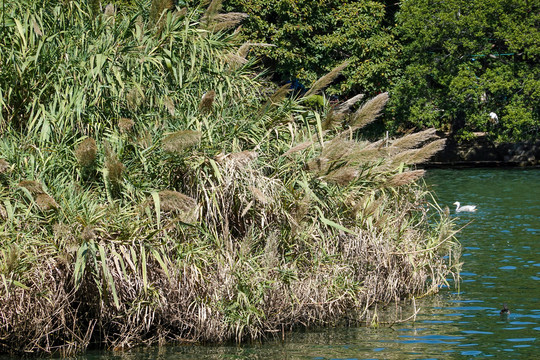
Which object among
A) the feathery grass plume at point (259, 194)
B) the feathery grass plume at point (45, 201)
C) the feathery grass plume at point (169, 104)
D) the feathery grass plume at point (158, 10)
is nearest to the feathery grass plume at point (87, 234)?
the feathery grass plume at point (45, 201)

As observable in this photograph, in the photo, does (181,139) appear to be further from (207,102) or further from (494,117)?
(494,117)

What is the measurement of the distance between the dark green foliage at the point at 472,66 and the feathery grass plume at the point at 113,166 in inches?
1094

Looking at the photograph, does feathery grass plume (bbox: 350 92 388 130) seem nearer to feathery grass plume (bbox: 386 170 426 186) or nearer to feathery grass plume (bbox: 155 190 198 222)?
feathery grass plume (bbox: 386 170 426 186)

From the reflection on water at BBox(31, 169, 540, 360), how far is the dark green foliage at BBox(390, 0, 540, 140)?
2037 cm

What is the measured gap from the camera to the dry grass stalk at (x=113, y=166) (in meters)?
8.16

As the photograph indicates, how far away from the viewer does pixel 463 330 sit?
9.30 metres

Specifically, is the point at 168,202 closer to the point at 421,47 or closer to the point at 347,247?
the point at 347,247

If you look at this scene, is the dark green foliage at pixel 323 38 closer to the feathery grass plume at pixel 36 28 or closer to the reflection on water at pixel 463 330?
the reflection on water at pixel 463 330

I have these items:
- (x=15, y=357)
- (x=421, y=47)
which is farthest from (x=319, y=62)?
(x=15, y=357)

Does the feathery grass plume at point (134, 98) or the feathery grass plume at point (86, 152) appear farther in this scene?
the feathery grass plume at point (134, 98)

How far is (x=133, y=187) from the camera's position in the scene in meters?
8.74

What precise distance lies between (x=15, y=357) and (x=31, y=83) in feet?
10.4

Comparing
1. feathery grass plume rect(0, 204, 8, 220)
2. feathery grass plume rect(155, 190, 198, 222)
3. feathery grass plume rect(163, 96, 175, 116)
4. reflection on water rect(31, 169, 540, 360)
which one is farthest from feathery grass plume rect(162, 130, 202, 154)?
reflection on water rect(31, 169, 540, 360)

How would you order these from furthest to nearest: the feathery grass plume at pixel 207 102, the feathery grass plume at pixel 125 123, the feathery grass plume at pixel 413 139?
the feathery grass plume at pixel 413 139
the feathery grass plume at pixel 207 102
the feathery grass plume at pixel 125 123
